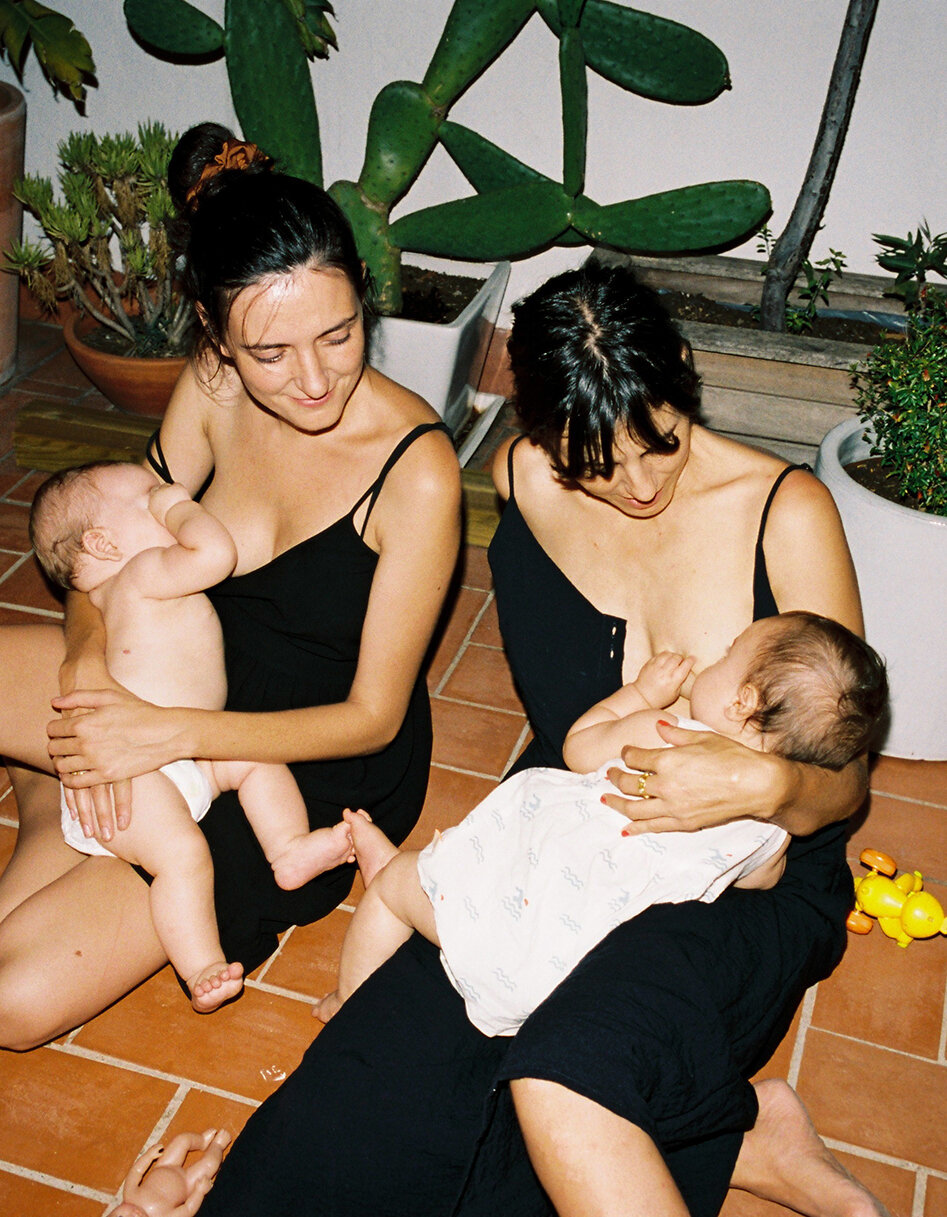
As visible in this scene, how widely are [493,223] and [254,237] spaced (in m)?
1.77

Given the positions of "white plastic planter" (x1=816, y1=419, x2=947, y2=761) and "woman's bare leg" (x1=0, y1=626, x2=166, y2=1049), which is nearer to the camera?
"woman's bare leg" (x1=0, y1=626, x2=166, y2=1049)

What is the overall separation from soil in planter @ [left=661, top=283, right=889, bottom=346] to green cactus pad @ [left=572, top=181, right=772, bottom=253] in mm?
147

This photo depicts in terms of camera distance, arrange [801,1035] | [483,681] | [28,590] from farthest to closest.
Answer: [28,590]
[483,681]
[801,1035]

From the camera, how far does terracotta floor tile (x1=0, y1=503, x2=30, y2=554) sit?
3.15 m

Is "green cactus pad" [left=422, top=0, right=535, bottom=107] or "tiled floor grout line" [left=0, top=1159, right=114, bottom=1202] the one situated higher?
"green cactus pad" [left=422, top=0, right=535, bottom=107]

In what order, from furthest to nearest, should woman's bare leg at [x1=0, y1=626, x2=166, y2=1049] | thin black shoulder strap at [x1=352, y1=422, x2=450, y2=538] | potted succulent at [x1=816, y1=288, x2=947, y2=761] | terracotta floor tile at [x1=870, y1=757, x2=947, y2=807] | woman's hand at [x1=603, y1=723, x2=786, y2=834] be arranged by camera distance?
terracotta floor tile at [x1=870, y1=757, x2=947, y2=807]
potted succulent at [x1=816, y1=288, x2=947, y2=761]
thin black shoulder strap at [x1=352, y1=422, x2=450, y2=538]
woman's bare leg at [x1=0, y1=626, x2=166, y2=1049]
woman's hand at [x1=603, y1=723, x2=786, y2=834]

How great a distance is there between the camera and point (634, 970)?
153 cm

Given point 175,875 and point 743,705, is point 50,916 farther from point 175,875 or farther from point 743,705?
point 743,705

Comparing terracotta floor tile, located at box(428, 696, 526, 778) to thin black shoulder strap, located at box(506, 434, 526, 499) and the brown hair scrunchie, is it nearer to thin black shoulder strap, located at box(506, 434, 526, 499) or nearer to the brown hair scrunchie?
thin black shoulder strap, located at box(506, 434, 526, 499)

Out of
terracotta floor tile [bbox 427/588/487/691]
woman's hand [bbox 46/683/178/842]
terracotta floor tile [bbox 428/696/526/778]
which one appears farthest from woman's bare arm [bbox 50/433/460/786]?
terracotta floor tile [bbox 427/588/487/691]

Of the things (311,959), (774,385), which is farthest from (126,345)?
(311,959)

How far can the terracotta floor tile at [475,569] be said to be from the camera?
3186 mm

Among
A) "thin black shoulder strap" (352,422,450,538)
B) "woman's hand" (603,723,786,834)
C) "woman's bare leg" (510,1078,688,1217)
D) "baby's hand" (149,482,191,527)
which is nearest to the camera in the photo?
"woman's bare leg" (510,1078,688,1217)

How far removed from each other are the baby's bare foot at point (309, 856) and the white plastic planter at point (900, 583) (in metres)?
1.20
